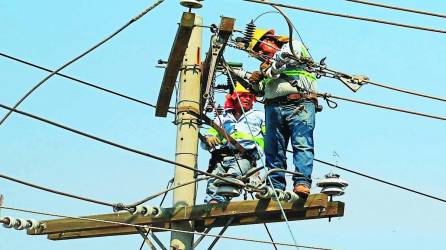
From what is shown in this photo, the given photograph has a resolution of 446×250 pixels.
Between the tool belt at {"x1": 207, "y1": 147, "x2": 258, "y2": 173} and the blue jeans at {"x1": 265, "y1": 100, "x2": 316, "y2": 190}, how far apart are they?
2.92 feet

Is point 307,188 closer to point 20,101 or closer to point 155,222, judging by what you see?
point 155,222

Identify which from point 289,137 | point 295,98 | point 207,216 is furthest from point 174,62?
point 207,216

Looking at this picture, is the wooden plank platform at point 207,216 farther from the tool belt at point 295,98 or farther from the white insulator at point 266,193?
the tool belt at point 295,98

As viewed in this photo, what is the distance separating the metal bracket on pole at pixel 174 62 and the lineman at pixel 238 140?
73 centimetres

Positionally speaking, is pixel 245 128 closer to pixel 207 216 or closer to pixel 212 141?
pixel 212 141

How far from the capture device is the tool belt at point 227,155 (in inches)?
553

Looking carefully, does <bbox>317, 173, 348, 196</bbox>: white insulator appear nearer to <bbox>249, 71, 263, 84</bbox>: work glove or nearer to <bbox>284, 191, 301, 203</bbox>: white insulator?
<bbox>284, 191, 301, 203</bbox>: white insulator

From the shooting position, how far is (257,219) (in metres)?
12.8

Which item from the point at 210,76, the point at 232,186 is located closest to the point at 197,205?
the point at 232,186

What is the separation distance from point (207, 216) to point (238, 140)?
1566 millimetres

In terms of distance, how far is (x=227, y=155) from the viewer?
14211 millimetres

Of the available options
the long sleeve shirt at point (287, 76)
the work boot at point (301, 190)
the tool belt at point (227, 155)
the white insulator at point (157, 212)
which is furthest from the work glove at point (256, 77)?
the white insulator at point (157, 212)

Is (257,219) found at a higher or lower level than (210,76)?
lower

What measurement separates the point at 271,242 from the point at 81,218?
1933 mm
